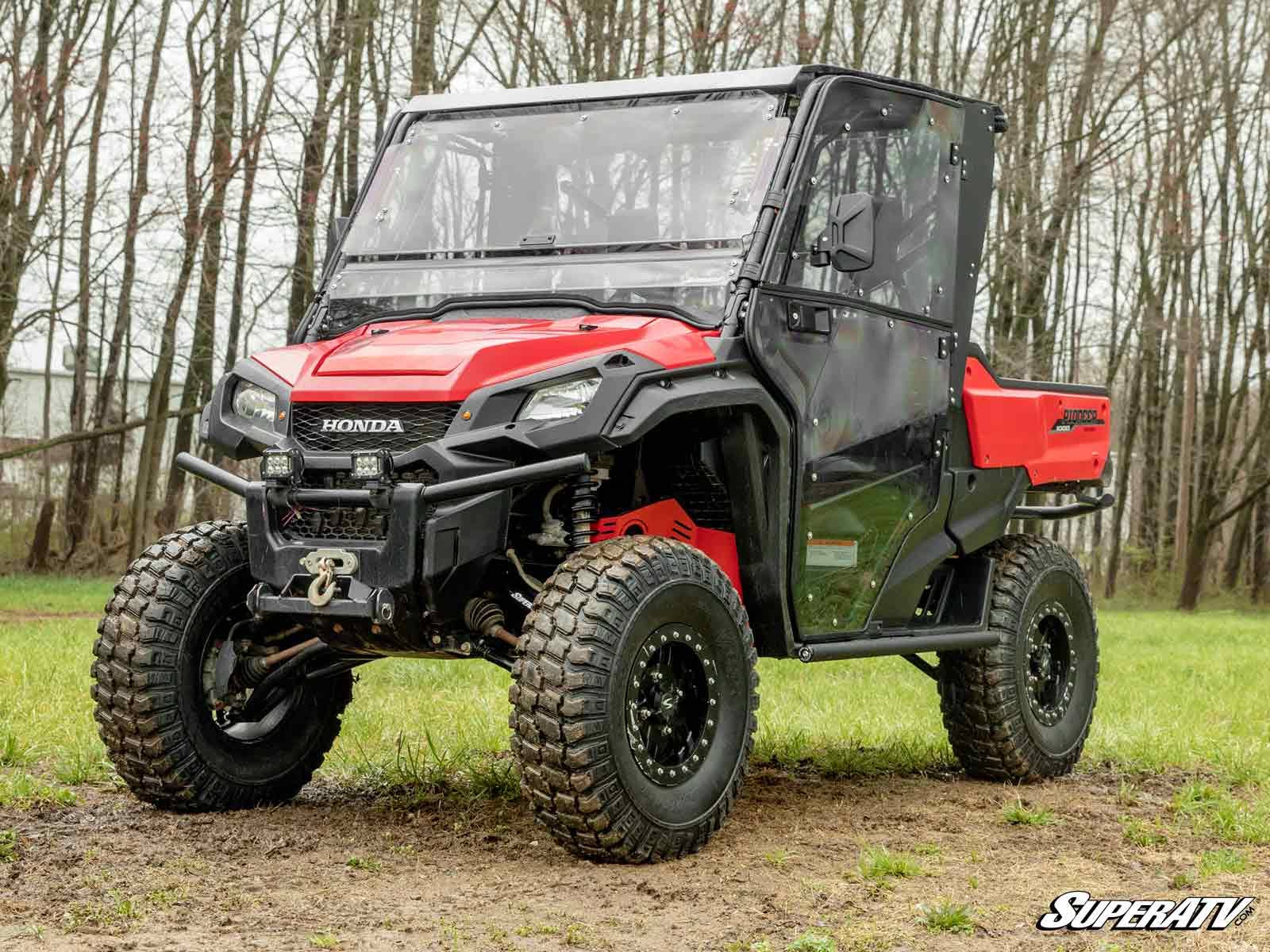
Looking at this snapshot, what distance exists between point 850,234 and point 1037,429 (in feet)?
7.48

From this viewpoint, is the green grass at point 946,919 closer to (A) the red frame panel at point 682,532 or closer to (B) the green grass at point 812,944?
(B) the green grass at point 812,944

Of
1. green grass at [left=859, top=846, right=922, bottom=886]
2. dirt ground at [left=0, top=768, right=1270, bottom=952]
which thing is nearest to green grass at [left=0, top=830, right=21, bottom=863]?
dirt ground at [left=0, top=768, right=1270, bottom=952]

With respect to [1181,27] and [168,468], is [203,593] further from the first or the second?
[1181,27]

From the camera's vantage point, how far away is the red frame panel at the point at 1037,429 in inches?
308

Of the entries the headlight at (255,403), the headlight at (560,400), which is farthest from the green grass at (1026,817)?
the headlight at (255,403)

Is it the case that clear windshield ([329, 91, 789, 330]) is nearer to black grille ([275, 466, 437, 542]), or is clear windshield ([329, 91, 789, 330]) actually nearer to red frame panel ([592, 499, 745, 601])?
red frame panel ([592, 499, 745, 601])

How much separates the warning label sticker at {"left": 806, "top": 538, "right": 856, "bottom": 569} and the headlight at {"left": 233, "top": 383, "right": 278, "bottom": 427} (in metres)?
2.07

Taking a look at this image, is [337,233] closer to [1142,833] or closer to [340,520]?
[340,520]

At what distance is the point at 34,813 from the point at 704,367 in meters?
2.96

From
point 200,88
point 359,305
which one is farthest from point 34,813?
point 200,88

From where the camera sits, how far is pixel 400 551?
549 centimetres

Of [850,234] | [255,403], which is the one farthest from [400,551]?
[850,234]

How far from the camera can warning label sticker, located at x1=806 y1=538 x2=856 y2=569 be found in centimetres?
678

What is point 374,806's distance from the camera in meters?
6.73
